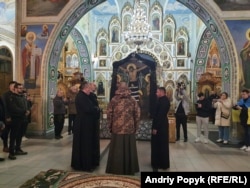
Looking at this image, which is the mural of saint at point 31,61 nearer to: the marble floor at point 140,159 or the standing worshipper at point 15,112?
the marble floor at point 140,159

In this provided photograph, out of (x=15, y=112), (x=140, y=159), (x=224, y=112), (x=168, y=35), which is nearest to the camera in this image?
(x=15, y=112)

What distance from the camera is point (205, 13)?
8695mm

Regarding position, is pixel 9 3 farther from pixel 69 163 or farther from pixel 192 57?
pixel 192 57

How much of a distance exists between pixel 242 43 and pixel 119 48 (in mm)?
11460

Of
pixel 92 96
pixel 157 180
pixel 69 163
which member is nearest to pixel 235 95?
pixel 92 96

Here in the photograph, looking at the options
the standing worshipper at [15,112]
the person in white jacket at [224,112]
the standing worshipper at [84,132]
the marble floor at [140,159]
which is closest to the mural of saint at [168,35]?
the person in white jacket at [224,112]

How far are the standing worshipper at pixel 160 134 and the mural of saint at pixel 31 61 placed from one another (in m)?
5.40

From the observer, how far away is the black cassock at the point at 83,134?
5.08 meters

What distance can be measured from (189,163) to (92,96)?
258 cm

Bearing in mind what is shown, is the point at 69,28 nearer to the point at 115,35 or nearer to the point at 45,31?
the point at 45,31

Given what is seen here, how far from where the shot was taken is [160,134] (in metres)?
5.28

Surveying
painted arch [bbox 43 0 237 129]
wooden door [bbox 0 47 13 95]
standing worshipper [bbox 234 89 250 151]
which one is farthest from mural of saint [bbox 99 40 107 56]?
standing worshipper [bbox 234 89 250 151]

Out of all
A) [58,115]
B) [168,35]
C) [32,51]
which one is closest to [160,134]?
[58,115]

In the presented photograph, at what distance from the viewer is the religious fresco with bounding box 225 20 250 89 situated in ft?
26.6
